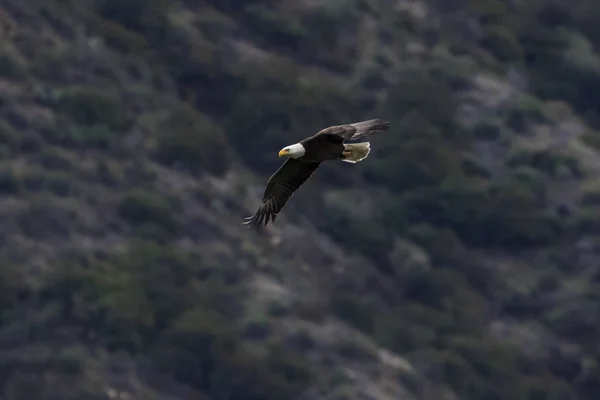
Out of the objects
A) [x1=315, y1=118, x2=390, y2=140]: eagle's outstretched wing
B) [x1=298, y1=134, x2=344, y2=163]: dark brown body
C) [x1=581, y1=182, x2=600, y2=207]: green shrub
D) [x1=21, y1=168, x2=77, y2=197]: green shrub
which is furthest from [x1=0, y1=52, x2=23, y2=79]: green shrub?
[x1=315, y1=118, x2=390, y2=140]: eagle's outstretched wing

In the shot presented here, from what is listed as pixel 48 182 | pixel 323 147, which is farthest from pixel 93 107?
pixel 323 147

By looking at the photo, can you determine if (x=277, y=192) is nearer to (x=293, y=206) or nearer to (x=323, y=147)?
(x=323, y=147)

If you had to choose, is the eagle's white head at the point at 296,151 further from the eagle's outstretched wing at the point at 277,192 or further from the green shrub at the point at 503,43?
the green shrub at the point at 503,43

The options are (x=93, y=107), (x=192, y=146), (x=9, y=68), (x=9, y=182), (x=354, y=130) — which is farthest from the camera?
(x=93, y=107)

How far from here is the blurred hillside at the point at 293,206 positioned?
4034 cm

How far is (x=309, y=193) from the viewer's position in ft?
158

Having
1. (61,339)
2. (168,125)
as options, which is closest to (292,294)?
(61,339)

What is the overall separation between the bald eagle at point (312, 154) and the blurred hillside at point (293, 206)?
2079 cm

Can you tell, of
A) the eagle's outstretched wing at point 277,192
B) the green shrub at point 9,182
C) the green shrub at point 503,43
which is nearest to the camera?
the eagle's outstretched wing at point 277,192

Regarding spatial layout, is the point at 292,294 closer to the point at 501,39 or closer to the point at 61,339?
the point at 61,339

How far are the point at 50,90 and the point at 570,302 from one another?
16.2m

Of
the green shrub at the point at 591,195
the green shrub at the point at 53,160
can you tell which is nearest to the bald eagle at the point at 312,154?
the green shrub at the point at 53,160

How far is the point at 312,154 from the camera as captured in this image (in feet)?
52.9

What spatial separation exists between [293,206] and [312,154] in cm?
3090
